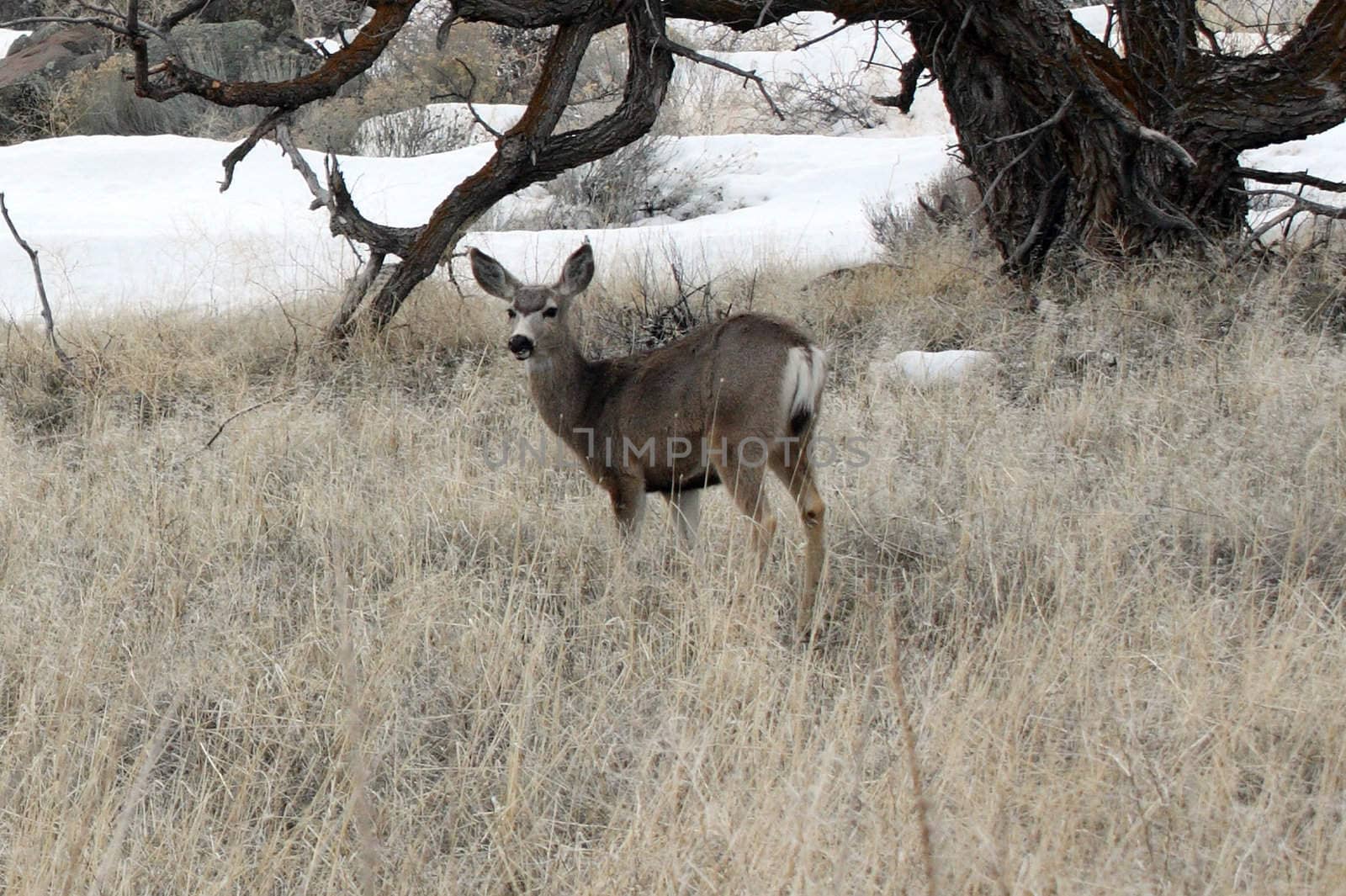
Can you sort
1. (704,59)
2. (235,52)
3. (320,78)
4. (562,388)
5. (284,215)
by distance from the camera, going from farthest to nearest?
(235,52), (284,215), (704,59), (320,78), (562,388)

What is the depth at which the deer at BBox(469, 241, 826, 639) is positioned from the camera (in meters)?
4.73

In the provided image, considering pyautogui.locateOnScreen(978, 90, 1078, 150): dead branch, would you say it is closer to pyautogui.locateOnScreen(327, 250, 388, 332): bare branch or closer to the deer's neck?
the deer's neck

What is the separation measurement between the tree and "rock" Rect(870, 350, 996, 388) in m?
1.03

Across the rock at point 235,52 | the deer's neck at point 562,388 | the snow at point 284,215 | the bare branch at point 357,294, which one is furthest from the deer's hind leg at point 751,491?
the rock at point 235,52

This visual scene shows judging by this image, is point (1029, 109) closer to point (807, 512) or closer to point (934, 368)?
point (934, 368)

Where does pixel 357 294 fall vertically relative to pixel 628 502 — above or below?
above

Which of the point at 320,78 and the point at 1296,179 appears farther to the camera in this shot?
the point at 1296,179

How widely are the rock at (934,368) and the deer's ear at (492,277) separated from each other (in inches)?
73.9

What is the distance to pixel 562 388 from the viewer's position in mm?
5418

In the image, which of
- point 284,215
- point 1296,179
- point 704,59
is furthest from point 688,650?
point 284,215

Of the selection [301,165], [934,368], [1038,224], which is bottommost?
[934,368]

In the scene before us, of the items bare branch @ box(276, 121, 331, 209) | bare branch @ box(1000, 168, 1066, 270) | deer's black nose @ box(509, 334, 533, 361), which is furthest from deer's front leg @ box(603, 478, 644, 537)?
bare branch @ box(1000, 168, 1066, 270)

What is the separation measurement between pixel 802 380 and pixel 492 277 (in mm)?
1574

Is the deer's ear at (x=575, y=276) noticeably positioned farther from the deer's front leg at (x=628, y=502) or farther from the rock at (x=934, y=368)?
the rock at (x=934, y=368)
